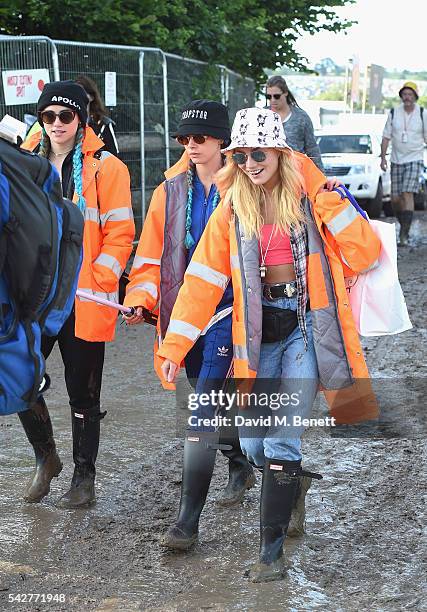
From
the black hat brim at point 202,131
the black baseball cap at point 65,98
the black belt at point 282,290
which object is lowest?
the black belt at point 282,290

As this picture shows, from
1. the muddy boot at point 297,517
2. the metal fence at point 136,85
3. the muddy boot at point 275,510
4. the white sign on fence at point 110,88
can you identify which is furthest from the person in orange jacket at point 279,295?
the white sign on fence at point 110,88

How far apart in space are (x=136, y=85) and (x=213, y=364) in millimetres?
8861

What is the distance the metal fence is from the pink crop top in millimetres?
6722

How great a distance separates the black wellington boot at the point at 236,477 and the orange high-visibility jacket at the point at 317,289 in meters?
0.94

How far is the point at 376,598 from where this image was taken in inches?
173

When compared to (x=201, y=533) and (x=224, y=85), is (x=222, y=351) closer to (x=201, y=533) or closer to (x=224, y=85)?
(x=201, y=533)

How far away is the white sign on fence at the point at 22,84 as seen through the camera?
10797 millimetres

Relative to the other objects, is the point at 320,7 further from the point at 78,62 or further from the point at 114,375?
the point at 114,375

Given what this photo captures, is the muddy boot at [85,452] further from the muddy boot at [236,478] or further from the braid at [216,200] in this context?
the braid at [216,200]

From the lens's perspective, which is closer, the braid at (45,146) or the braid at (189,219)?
the braid at (189,219)

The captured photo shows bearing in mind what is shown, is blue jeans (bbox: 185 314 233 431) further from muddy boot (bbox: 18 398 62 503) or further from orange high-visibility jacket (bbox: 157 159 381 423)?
muddy boot (bbox: 18 398 62 503)

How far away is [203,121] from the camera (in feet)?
17.3

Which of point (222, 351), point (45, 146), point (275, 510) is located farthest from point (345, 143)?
point (275, 510)

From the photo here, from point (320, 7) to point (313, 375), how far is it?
16.3 metres
